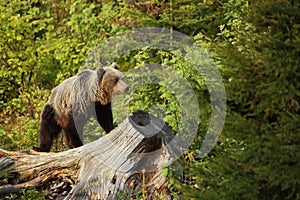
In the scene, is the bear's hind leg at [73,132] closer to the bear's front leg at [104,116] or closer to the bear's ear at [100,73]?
the bear's front leg at [104,116]

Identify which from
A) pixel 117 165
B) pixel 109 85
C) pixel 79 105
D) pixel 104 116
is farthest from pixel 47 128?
pixel 117 165

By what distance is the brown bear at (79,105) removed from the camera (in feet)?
25.5

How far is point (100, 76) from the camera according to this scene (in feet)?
26.1

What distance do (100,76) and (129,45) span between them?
2517mm

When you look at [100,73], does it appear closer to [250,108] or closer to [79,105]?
[79,105]

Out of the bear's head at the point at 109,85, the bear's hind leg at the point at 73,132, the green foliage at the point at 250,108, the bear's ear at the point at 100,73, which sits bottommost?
the bear's hind leg at the point at 73,132

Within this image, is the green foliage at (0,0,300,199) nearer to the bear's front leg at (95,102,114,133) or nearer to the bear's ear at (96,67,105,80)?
the bear's front leg at (95,102,114,133)

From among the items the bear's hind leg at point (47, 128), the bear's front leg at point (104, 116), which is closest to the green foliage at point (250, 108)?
the bear's front leg at point (104, 116)

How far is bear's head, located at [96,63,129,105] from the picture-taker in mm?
7930

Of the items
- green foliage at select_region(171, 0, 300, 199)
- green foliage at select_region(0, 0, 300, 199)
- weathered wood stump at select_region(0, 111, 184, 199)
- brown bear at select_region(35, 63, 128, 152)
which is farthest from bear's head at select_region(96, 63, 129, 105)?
green foliage at select_region(171, 0, 300, 199)

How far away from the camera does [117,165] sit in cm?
617

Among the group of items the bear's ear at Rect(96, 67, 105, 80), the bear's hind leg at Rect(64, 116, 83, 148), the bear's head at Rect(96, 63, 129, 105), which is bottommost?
A: the bear's hind leg at Rect(64, 116, 83, 148)

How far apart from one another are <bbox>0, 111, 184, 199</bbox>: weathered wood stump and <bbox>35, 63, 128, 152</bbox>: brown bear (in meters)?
1.29

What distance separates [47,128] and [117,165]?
82.2 inches
